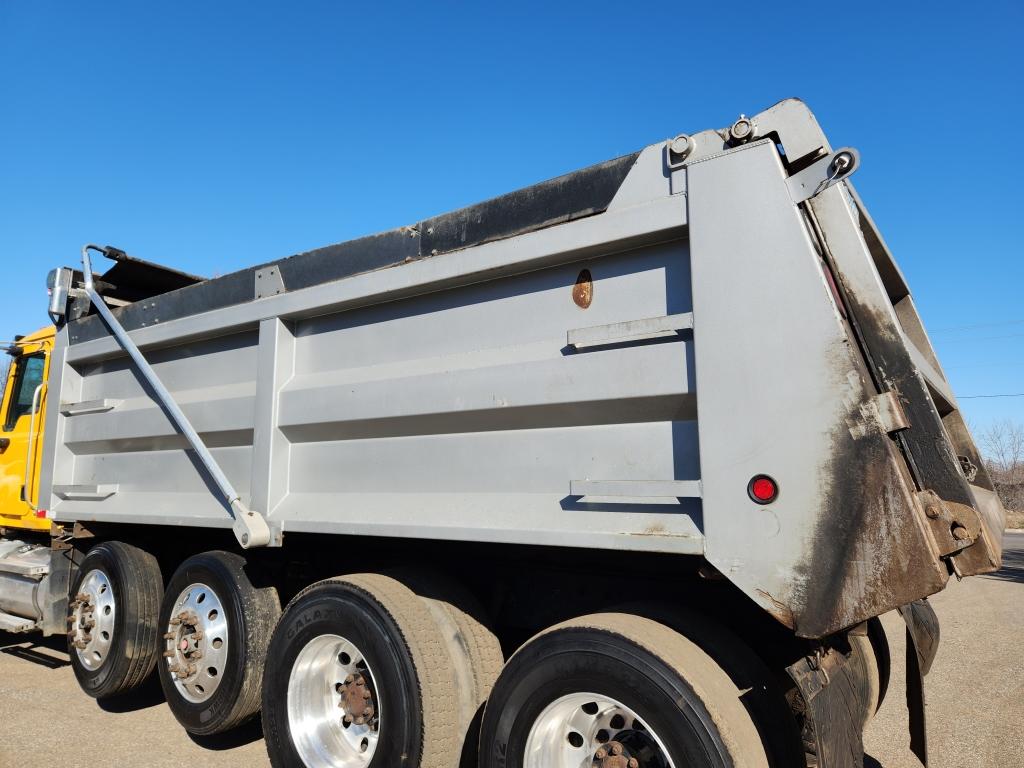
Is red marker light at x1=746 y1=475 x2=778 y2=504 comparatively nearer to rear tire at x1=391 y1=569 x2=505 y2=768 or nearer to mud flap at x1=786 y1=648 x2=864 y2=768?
mud flap at x1=786 y1=648 x2=864 y2=768

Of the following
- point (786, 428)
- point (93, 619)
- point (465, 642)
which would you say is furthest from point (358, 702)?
point (93, 619)

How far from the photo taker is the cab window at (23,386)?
5.62m

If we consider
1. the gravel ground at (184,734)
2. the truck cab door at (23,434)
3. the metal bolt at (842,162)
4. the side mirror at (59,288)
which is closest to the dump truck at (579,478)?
the metal bolt at (842,162)

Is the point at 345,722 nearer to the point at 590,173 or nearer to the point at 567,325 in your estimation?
the point at 567,325

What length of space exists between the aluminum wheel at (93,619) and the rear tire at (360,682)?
1.93 metres

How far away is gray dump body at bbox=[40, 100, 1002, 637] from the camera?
2043 mm

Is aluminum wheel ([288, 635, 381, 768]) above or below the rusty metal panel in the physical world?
below

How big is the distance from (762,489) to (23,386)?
6.02m

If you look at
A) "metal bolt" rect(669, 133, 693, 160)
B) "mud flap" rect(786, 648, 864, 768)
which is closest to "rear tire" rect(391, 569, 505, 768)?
"mud flap" rect(786, 648, 864, 768)

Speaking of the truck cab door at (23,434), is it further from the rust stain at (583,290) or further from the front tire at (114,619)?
the rust stain at (583,290)

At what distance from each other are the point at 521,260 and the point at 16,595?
4871mm

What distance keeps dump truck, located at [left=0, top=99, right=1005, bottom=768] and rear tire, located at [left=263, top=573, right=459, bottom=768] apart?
14 mm

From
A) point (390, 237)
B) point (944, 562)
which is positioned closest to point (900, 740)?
point (944, 562)

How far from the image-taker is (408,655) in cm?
277
